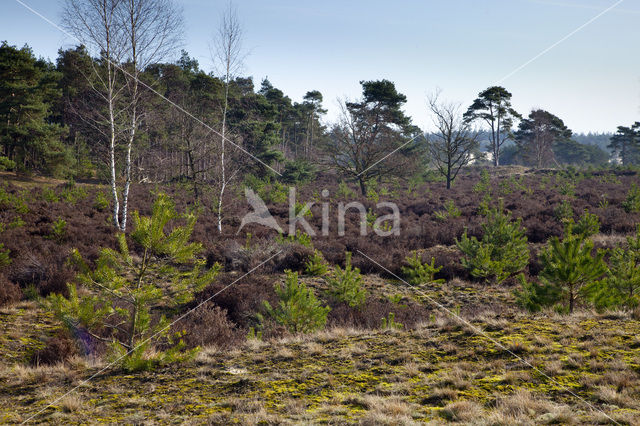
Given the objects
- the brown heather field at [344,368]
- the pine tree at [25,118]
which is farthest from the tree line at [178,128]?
the brown heather field at [344,368]

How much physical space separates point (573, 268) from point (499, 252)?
440 centimetres

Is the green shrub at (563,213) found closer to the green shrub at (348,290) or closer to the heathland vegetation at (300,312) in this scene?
the heathland vegetation at (300,312)

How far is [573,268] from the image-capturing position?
5.87m

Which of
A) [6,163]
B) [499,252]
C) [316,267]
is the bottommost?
[316,267]

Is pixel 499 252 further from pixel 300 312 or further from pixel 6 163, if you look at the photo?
pixel 6 163

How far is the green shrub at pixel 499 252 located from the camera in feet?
32.7

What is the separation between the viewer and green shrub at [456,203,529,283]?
9.96m

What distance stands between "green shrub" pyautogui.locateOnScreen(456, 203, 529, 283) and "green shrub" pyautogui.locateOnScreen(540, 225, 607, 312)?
12.5ft

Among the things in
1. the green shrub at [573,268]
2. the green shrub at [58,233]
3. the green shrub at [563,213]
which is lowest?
the green shrub at [573,268]

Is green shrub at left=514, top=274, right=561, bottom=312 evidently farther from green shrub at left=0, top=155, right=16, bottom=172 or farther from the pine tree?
the pine tree

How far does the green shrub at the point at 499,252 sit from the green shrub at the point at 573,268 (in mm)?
3802

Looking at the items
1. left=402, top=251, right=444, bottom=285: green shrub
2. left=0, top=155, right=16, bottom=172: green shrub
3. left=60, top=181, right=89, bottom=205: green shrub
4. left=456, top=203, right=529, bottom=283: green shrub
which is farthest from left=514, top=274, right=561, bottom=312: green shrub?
left=0, top=155, right=16, bottom=172: green shrub

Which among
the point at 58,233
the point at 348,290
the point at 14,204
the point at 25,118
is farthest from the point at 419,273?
the point at 25,118

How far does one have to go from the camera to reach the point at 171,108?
25578 millimetres
